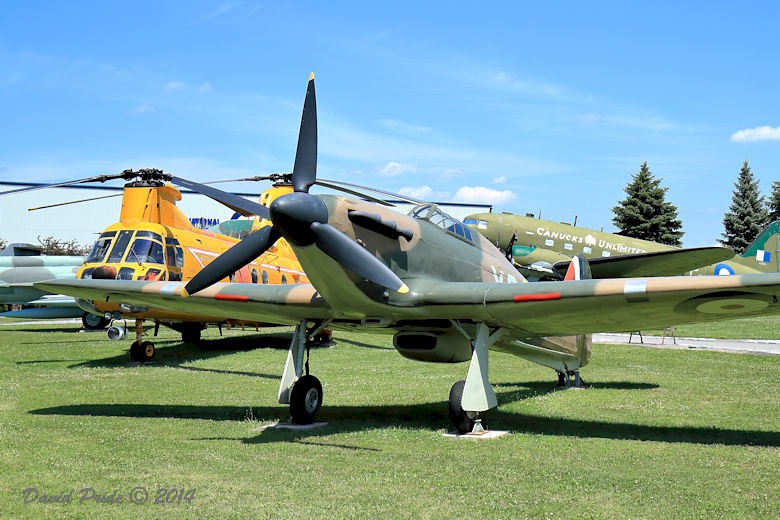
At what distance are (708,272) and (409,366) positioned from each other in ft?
66.7

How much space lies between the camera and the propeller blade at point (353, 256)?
Result: 825 centimetres

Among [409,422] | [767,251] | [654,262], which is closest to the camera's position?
[409,422]

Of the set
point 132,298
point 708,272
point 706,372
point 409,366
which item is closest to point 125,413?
point 132,298

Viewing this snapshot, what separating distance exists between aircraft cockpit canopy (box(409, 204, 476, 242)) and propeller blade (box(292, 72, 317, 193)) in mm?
2019

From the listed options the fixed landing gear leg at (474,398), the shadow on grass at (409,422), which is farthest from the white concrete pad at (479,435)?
the shadow on grass at (409,422)

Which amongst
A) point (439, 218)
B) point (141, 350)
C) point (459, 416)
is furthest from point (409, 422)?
point (141, 350)

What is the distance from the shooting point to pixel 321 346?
24.3m

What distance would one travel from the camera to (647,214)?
203ft

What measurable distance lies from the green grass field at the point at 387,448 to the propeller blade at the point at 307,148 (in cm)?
323

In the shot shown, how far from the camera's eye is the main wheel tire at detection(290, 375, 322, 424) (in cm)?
979

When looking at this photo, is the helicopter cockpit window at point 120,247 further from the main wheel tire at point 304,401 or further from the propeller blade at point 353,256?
the propeller blade at point 353,256

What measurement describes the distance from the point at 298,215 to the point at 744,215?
65.3 meters

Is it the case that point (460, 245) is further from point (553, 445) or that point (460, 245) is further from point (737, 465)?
point (737, 465)

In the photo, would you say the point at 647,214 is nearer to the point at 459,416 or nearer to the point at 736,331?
the point at 736,331
